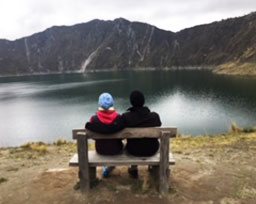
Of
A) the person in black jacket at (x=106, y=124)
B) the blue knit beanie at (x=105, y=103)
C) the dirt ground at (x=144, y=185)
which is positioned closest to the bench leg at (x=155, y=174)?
the dirt ground at (x=144, y=185)

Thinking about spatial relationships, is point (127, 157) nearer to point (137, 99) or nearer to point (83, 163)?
point (83, 163)

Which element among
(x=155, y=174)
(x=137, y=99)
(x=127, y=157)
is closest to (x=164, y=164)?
(x=155, y=174)

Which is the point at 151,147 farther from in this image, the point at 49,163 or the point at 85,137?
the point at 49,163

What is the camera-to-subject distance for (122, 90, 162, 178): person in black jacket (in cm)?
554

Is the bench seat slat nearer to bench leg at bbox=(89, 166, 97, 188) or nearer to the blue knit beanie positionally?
bench leg at bbox=(89, 166, 97, 188)

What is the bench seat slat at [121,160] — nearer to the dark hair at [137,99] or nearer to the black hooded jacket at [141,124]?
the black hooded jacket at [141,124]

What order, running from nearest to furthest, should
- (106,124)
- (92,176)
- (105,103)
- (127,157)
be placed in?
(106,124)
(105,103)
(127,157)
(92,176)

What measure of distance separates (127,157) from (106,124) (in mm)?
733

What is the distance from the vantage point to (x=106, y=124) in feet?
17.7

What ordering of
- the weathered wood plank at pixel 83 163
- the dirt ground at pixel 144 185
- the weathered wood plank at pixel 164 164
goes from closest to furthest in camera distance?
the weathered wood plank at pixel 164 164
the weathered wood plank at pixel 83 163
the dirt ground at pixel 144 185

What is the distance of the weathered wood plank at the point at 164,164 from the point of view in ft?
17.5

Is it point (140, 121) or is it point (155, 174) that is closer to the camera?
point (140, 121)

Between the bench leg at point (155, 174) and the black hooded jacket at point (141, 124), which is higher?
the black hooded jacket at point (141, 124)

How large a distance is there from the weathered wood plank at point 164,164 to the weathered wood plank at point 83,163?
128 cm
